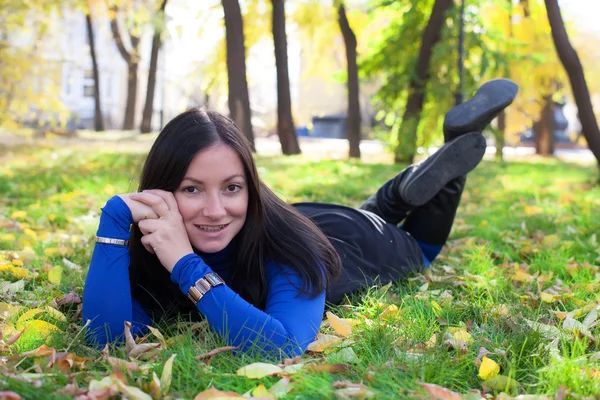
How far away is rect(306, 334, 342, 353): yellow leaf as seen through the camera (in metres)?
2.34

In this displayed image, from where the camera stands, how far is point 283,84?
13.0 metres

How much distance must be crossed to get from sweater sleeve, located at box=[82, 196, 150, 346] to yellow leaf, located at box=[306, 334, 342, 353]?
67 cm

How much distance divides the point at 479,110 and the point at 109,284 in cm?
233

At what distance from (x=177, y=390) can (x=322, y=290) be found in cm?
76

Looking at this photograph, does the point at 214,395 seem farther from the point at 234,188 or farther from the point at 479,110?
the point at 479,110

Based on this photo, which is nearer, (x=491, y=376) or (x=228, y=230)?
(x=491, y=376)

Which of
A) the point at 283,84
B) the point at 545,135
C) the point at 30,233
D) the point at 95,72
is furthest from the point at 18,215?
the point at 545,135

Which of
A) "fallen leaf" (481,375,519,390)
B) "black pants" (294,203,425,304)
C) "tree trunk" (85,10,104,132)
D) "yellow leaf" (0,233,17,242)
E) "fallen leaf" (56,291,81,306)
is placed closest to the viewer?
"fallen leaf" (481,375,519,390)

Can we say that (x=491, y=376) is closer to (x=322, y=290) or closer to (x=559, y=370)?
(x=559, y=370)

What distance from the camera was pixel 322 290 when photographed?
2.50 meters

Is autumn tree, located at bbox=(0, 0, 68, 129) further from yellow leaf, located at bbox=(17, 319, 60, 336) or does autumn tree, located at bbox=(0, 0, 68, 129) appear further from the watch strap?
the watch strap

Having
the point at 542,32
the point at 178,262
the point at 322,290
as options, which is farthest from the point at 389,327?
the point at 542,32

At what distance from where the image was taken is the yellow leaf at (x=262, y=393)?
1.85 meters

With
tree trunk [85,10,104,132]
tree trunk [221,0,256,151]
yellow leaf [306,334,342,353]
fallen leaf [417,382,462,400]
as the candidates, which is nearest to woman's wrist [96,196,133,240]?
yellow leaf [306,334,342,353]
